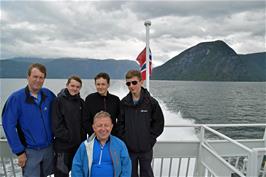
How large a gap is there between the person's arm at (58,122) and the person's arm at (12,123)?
1.13 ft

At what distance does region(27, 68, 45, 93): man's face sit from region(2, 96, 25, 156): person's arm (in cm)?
21

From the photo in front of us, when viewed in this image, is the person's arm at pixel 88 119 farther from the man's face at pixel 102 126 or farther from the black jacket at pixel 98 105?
the man's face at pixel 102 126

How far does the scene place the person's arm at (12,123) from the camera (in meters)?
2.51

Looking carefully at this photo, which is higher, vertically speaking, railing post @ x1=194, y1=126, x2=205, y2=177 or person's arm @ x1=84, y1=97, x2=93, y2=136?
person's arm @ x1=84, y1=97, x2=93, y2=136

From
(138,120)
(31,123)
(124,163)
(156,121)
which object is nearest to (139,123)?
(138,120)

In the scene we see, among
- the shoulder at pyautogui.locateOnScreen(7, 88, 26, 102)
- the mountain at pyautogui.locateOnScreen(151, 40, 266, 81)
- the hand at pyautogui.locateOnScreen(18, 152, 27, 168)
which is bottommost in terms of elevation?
the hand at pyautogui.locateOnScreen(18, 152, 27, 168)

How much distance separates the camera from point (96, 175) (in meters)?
2.28

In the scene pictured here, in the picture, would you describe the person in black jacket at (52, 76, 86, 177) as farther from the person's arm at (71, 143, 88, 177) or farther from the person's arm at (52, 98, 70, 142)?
the person's arm at (71, 143, 88, 177)

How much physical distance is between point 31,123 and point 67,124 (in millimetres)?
351

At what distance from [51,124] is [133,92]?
0.92 metres

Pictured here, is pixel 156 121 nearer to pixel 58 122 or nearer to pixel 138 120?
pixel 138 120

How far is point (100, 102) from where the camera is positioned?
2.79 m

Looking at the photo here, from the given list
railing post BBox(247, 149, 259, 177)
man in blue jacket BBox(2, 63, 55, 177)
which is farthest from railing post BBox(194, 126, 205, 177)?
man in blue jacket BBox(2, 63, 55, 177)

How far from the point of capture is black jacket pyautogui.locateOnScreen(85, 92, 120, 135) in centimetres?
276
